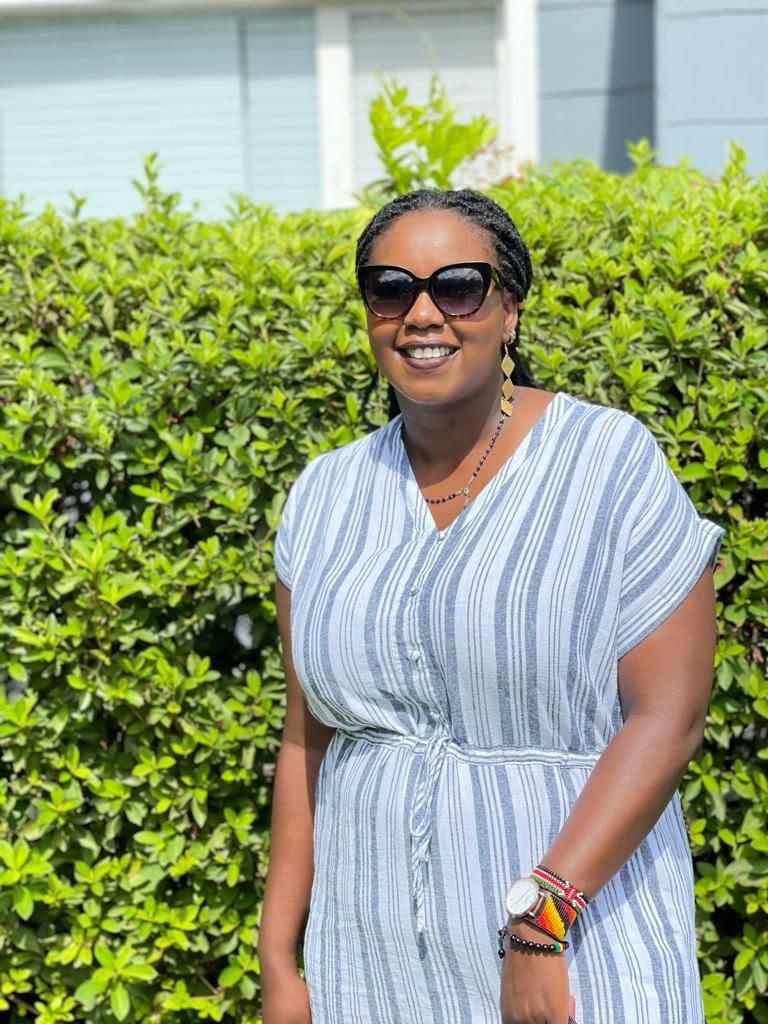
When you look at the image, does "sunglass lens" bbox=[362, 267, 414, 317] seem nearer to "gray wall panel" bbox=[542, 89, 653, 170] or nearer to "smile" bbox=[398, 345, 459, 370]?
"smile" bbox=[398, 345, 459, 370]

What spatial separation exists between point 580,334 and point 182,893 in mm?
1754

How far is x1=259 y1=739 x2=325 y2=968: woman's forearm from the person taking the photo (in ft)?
8.32

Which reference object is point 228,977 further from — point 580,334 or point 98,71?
point 98,71

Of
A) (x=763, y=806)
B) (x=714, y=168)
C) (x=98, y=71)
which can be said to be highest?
(x=98, y=71)

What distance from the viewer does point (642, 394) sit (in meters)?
3.14

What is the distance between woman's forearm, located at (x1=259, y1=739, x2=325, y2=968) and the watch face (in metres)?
0.61

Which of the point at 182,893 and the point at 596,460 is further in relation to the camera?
the point at 182,893

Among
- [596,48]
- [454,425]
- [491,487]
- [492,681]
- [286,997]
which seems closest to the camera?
[492,681]

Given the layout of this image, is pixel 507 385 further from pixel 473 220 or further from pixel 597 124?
pixel 597 124

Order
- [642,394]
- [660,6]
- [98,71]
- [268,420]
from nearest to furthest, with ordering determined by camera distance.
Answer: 1. [642,394]
2. [268,420]
3. [660,6]
4. [98,71]

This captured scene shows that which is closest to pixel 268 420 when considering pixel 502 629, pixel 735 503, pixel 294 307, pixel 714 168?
pixel 294 307

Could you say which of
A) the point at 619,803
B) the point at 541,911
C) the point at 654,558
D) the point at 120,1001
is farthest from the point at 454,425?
the point at 120,1001

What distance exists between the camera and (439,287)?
7.48 feet

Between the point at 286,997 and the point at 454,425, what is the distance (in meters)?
1.13
